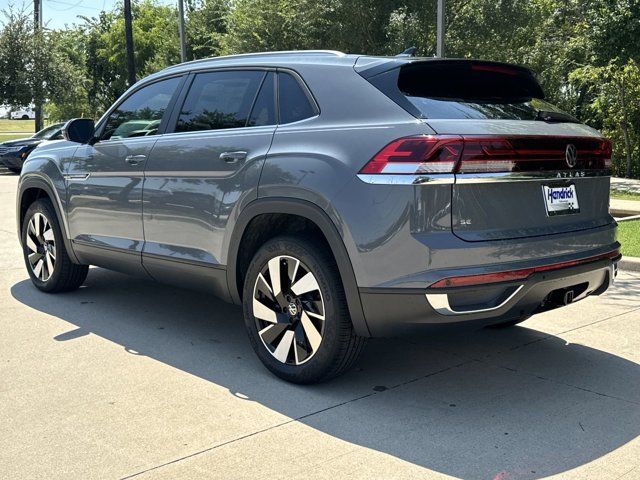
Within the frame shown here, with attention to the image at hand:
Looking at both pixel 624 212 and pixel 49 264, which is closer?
pixel 49 264

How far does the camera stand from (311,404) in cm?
403

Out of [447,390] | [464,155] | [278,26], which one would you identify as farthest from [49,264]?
[278,26]

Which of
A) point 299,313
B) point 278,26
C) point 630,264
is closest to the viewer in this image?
point 299,313

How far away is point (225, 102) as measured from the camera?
4.91 meters

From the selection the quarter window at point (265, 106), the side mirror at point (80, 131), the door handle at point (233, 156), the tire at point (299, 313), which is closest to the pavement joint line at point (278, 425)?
the tire at point (299, 313)

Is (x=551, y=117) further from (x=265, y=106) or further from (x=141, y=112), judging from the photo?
(x=141, y=112)

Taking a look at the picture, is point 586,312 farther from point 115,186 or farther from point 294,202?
point 115,186

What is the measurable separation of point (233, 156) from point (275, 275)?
2.60 feet

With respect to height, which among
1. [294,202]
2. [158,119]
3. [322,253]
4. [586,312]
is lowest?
[586,312]

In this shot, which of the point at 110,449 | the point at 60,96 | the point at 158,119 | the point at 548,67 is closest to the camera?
the point at 110,449

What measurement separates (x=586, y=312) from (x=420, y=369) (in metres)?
2.08

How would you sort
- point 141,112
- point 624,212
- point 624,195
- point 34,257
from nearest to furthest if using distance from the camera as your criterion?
point 141,112 → point 34,257 → point 624,212 → point 624,195

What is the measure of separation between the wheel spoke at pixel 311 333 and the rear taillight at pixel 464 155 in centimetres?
92

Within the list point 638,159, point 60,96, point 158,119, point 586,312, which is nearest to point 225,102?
point 158,119
